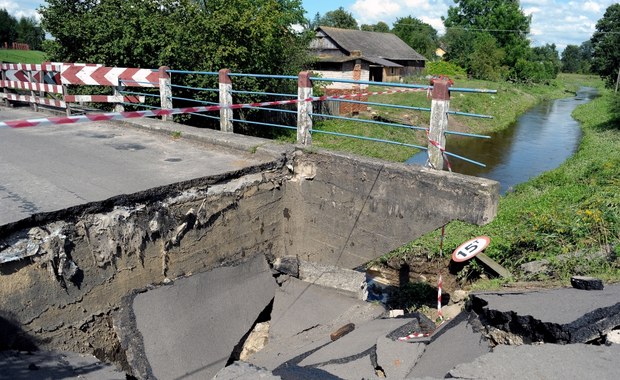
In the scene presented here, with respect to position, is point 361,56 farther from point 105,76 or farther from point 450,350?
point 450,350

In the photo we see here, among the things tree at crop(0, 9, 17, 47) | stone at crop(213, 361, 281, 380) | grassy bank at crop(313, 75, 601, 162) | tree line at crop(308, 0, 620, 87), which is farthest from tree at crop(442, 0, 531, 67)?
stone at crop(213, 361, 281, 380)

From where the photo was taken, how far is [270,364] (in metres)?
4.58

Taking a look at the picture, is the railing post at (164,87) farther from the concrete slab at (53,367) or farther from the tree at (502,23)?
the tree at (502,23)

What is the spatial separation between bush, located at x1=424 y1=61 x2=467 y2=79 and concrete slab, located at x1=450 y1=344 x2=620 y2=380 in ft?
175

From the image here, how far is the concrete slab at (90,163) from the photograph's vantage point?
183 inches

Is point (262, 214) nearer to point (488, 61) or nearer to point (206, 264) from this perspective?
point (206, 264)

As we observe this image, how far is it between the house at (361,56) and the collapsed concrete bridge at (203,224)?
86.9 feet

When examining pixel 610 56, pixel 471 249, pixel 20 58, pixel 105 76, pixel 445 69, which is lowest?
pixel 471 249

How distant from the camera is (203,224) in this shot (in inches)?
213

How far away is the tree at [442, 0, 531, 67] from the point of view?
60469 mm

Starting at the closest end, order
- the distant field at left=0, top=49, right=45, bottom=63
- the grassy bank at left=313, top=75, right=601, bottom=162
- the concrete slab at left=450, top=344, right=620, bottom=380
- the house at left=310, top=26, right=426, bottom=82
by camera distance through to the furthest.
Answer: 1. the concrete slab at left=450, top=344, right=620, bottom=380
2. the grassy bank at left=313, top=75, right=601, bottom=162
3. the distant field at left=0, top=49, right=45, bottom=63
4. the house at left=310, top=26, right=426, bottom=82

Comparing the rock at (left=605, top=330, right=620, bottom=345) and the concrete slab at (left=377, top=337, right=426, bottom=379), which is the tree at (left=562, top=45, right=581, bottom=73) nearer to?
the rock at (left=605, top=330, right=620, bottom=345)

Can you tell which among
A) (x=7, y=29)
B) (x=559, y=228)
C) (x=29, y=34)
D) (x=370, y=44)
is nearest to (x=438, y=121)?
(x=559, y=228)

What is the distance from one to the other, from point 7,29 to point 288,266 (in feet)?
210
